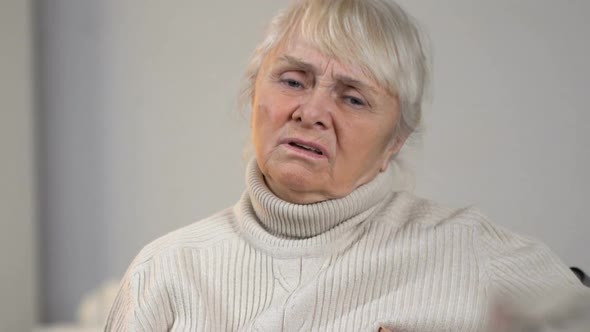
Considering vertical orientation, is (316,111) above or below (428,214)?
above

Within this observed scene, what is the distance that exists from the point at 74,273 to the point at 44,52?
794 mm

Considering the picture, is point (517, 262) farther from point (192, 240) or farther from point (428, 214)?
point (192, 240)

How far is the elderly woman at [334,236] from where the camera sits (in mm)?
1451

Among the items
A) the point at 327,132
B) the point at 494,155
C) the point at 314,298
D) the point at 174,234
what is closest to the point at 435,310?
the point at 314,298

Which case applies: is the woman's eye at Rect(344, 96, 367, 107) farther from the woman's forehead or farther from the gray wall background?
the gray wall background

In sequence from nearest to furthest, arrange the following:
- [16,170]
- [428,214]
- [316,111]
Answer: [316,111] → [428,214] → [16,170]

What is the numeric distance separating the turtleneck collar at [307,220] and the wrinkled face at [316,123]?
25 millimetres

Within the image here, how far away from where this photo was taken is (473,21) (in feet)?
8.02

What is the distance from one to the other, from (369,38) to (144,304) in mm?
655

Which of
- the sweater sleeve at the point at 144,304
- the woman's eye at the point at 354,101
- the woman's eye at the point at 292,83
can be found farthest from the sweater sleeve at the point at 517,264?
the sweater sleeve at the point at 144,304

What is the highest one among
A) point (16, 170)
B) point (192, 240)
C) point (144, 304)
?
point (16, 170)

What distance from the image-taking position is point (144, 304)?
1490 millimetres

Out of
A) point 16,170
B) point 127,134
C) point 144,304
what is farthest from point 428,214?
point 16,170

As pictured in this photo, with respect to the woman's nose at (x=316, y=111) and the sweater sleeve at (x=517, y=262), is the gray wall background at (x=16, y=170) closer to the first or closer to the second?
the woman's nose at (x=316, y=111)
